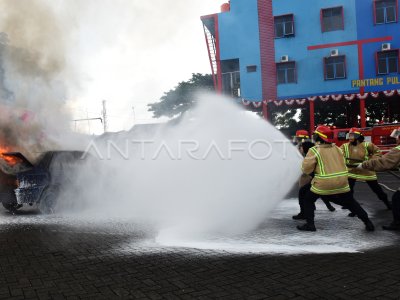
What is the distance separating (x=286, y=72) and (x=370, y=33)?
4887 millimetres

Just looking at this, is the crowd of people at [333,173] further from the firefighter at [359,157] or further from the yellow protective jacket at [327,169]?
the firefighter at [359,157]

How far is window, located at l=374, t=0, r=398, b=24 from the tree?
12.4 m

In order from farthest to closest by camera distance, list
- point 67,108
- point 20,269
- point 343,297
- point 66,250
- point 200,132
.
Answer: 1. point 67,108
2. point 200,132
3. point 66,250
4. point 20,269
5. point 343,297

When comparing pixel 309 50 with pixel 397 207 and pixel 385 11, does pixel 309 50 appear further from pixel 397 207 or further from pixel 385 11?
pixel 397 207

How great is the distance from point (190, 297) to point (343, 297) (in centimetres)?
136

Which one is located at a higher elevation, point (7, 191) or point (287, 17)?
point (287, 17)

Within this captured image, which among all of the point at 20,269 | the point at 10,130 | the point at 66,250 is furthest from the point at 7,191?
the point at 20,269

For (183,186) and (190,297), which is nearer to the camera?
(190,297)

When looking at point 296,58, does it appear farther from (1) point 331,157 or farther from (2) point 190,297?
(2) point 190,297

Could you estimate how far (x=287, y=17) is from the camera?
2231cm

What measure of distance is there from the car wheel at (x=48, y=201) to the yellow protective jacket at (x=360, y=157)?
20.3ft

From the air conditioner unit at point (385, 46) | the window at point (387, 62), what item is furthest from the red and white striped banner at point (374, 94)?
the air conditioner unit at point (385, 46)

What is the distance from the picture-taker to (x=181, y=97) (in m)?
30.6

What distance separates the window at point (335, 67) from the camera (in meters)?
21.5
